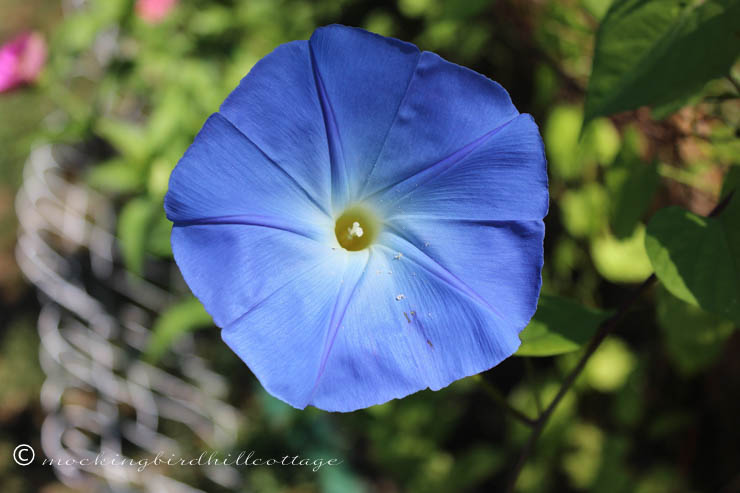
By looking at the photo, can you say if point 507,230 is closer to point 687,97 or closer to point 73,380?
point 687,97

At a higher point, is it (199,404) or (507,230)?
(507,230)

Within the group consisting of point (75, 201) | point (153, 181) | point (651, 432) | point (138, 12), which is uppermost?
point (138, 12)

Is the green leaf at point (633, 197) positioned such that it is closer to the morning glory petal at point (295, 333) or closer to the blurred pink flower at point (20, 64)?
the morning glory petal at point (295, 333)

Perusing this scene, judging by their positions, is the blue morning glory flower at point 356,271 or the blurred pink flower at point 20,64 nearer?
the blue morning glory flower at point 356,271

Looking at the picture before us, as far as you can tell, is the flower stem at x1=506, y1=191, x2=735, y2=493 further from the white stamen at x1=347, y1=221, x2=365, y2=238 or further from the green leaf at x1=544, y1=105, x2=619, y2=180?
the green leaf at x1=544, y1=105, x2=619, y2=180

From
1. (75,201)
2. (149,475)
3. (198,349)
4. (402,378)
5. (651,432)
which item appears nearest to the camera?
(402,378)

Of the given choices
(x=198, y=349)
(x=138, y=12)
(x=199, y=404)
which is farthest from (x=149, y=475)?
(x=138, y=12)

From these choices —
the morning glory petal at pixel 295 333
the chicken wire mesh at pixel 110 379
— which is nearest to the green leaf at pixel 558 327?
the morning glory petal at pixel 295 333
